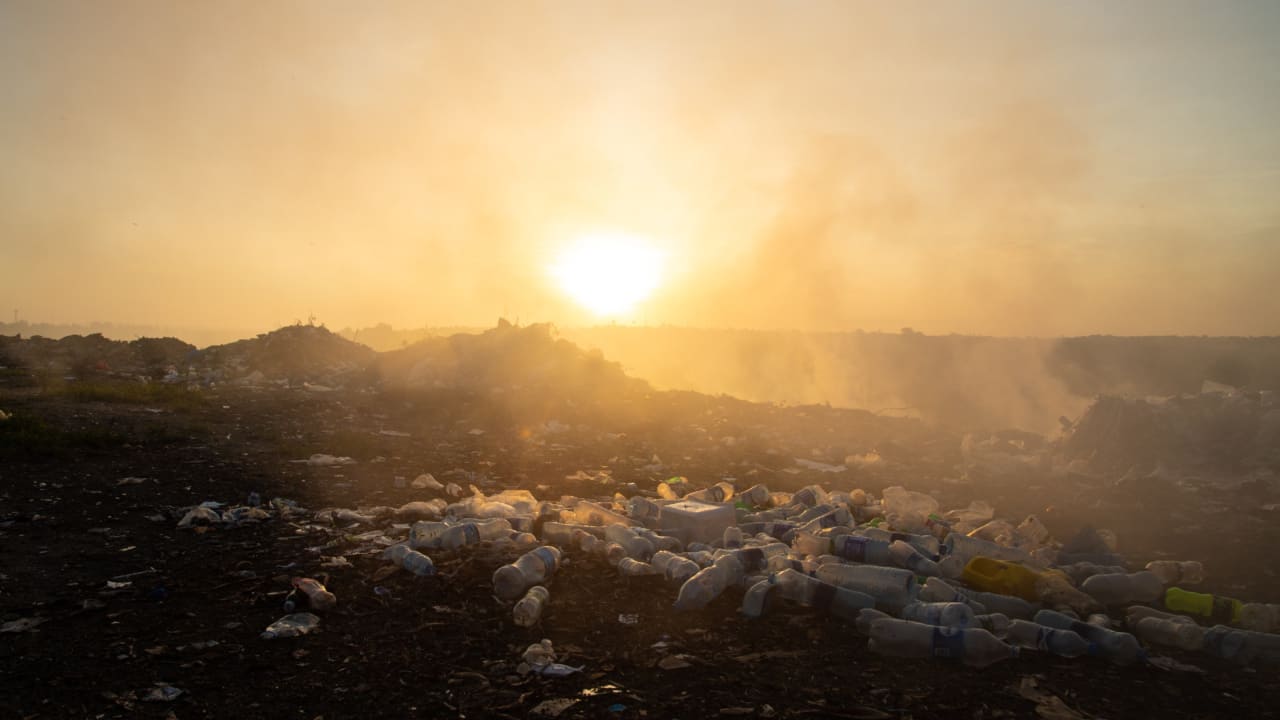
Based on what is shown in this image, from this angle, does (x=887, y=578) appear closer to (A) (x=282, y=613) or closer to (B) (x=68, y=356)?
(A) (x=282, y=613)

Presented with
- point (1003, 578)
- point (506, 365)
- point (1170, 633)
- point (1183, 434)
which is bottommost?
point (1170, 633)

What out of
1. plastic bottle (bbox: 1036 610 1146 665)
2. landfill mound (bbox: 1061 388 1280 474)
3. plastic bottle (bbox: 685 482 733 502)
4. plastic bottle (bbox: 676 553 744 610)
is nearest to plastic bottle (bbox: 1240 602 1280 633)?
plastic bottle (bbox: 1036 610 1146 665)

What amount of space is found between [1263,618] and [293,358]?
15670mm

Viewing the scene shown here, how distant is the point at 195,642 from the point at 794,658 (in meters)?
2.70

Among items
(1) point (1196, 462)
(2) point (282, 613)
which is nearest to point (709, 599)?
(2) point (282, 613)

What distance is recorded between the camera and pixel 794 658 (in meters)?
2.86

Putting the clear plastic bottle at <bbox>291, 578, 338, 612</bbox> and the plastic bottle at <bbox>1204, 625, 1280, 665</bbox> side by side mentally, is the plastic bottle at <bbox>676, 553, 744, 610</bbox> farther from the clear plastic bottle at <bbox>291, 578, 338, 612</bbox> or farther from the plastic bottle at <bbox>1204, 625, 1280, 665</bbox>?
the plastic bottle at <bbox>1204, 625, 1280, 665</bbox>

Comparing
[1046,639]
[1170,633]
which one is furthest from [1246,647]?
[1046,639]

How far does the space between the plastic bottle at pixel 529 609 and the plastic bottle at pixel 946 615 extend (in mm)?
1903

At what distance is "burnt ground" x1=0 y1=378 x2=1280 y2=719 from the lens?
7.98 feet

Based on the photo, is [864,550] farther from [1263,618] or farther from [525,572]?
[525,572]

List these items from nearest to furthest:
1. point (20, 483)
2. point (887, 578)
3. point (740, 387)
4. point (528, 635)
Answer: point (528, 635) → point (887, 578) → point (20, 483) → point (740, 387)

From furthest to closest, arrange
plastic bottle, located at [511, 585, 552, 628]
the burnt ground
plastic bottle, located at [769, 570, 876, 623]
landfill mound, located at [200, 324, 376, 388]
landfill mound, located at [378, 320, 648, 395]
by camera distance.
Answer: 1. landfill mound, located at [200, 324, 376, 388]
2. landfill mound, located at [378, 320, 648, 395]
3. plastic bottle, located at [769, 570, 876, 623]
4. plastic bottle, located at [511, 585, 552, 628]
5. the burnt ground

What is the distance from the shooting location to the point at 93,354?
1384 centimetres
